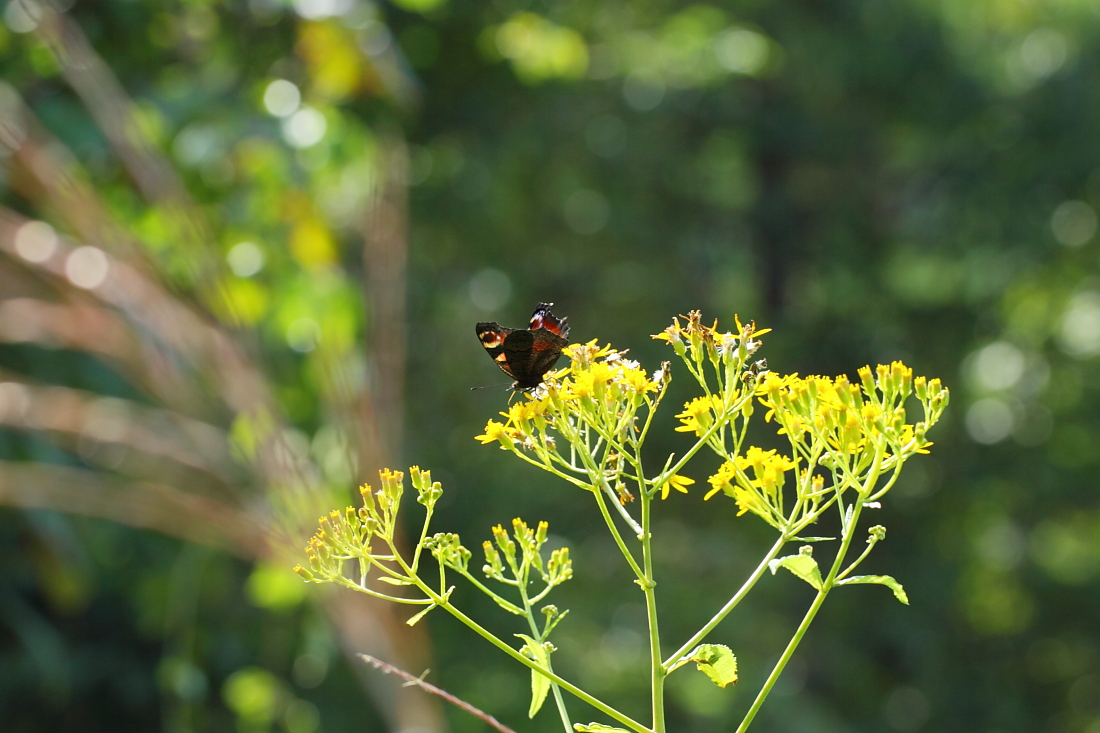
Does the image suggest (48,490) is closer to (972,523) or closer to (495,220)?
(495,220)

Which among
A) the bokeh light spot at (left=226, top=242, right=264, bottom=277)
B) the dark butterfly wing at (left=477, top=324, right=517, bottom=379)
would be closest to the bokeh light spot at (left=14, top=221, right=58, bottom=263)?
the bokeh light spot at (left=226, top=242, right=264, bottom=277)

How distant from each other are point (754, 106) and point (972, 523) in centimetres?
682

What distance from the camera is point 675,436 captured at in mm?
12781

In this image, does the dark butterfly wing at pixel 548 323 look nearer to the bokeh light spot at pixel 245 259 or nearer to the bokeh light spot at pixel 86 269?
the bokeh light spot at pixel 86 269

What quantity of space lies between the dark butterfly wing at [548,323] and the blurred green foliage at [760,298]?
190 inches

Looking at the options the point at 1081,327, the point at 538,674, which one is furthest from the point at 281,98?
the point at 1081,327

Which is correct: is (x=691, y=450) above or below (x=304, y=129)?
below

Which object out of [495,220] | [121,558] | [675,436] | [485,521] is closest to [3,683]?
[121,558]

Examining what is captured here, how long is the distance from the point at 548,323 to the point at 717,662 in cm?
93

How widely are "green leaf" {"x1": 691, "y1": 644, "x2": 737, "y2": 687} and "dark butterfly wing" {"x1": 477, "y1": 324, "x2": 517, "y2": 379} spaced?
0.85 metres

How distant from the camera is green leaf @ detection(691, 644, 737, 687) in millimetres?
1362

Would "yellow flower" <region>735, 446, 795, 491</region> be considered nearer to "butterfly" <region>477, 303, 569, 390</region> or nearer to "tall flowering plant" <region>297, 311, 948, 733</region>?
"tall flowering plant" <region>297, 311, 948, 733</region>

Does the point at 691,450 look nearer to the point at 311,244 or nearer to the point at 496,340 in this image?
the point at 496,340

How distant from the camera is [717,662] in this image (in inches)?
55.0
